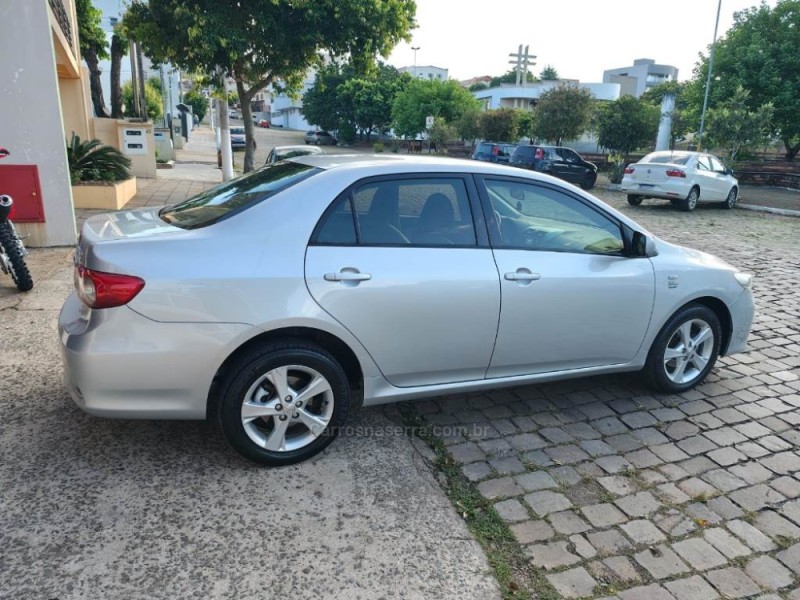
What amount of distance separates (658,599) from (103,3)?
6135 centimetres

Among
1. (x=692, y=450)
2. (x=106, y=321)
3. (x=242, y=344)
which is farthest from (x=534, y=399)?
(x=106, y=321)

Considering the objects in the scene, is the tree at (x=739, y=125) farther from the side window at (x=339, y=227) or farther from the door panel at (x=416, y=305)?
the side window at (x=339, y=227)

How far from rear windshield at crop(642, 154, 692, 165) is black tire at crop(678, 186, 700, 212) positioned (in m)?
0.77

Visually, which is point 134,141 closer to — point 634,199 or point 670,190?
point 634,199

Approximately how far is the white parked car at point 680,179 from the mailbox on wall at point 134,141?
13513 millimetres

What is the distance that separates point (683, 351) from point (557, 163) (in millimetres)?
18610

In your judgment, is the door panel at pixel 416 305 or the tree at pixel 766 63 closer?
the door panel at pixel 416 305

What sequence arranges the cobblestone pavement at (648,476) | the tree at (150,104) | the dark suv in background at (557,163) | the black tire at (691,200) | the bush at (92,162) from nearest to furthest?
1. the cobblestone pavement at (648,476)
2. the bush at (92,162)
3. the black tire at (691,200)
4. the dark suv in background at (557,163)
5. the tree at (150,104)

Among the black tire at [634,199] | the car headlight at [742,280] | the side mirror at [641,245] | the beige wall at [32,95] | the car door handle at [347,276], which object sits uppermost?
the beige wall at [32,95]

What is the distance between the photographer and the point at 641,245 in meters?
3.95

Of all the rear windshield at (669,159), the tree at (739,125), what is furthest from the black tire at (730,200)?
the tree at (739,125)

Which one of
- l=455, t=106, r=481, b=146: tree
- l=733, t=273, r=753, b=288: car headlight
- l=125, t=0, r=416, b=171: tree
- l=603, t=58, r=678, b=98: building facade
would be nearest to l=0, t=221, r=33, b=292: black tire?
l=733, t=273, r=753, b=288: car headlight

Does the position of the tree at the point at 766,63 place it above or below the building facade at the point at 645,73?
below

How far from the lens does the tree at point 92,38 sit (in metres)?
18.9
